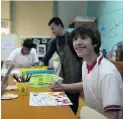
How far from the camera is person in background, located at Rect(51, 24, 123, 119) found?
1261 millimetres

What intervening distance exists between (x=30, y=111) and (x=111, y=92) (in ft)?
1.57

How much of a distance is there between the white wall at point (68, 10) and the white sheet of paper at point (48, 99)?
4.06 m

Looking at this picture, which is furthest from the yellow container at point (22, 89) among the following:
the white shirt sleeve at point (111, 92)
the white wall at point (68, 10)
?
the white wall at point (68, 10)

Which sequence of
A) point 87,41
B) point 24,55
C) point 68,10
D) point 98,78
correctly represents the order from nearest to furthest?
point 98,78 → point 87,41 → point 24,55 → point 68,10

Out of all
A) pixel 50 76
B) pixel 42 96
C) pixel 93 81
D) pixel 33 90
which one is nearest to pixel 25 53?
pixel 50 76

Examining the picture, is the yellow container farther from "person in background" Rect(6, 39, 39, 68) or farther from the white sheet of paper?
"person in background" Rect(6, 39, 39, 68)

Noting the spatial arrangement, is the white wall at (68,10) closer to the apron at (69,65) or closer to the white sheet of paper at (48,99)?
the apron at (69,65)

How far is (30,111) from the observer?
1322 mm

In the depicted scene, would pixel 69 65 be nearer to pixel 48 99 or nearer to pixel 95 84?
pixel 48 99

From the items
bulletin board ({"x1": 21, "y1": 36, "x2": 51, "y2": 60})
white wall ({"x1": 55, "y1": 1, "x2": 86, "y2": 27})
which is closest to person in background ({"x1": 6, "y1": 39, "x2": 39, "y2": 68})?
bulletin board ({"x1": 21, "y1": 36, "x2": 51, "y2": 60})

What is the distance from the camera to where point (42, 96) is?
1.64m

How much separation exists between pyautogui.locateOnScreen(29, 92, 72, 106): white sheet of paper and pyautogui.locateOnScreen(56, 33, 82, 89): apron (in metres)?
0.93

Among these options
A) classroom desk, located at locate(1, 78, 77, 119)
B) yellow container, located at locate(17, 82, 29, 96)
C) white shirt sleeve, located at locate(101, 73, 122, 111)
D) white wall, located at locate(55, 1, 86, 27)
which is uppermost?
white wall, located at locate(55, 1, 86, 27)

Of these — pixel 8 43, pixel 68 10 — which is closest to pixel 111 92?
pixel 8 43
